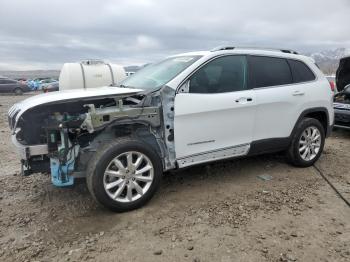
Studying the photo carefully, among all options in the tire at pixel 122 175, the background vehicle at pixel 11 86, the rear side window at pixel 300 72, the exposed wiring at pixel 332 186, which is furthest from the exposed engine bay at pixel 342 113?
the background vehicle at pixel 11 86

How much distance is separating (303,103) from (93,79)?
426 cm

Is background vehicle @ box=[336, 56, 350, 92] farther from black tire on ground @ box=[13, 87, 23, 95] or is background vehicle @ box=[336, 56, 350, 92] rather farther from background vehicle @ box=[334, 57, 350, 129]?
black tire on ground @ box=[13, 87, 23, 95]

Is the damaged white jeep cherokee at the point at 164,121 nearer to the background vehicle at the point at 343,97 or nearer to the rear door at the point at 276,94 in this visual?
the rear door at the point at 276,94

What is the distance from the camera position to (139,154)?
3.75 m

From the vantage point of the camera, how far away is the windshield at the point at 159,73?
166 inches

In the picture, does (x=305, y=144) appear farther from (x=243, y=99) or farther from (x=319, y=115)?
(x=243, y=99)

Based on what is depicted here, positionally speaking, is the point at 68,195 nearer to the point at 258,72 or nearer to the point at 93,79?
the point at 258,72

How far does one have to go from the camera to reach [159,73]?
455cm

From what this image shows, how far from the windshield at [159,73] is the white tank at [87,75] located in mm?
2003

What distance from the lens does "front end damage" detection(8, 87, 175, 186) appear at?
3.58 metres

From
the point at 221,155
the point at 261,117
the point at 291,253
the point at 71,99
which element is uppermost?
the point at 71,99

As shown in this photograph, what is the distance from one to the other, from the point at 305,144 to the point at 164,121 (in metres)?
2.51

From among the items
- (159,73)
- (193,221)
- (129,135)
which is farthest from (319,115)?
(129,135)

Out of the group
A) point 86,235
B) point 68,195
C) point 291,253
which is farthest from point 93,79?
point 291,253
